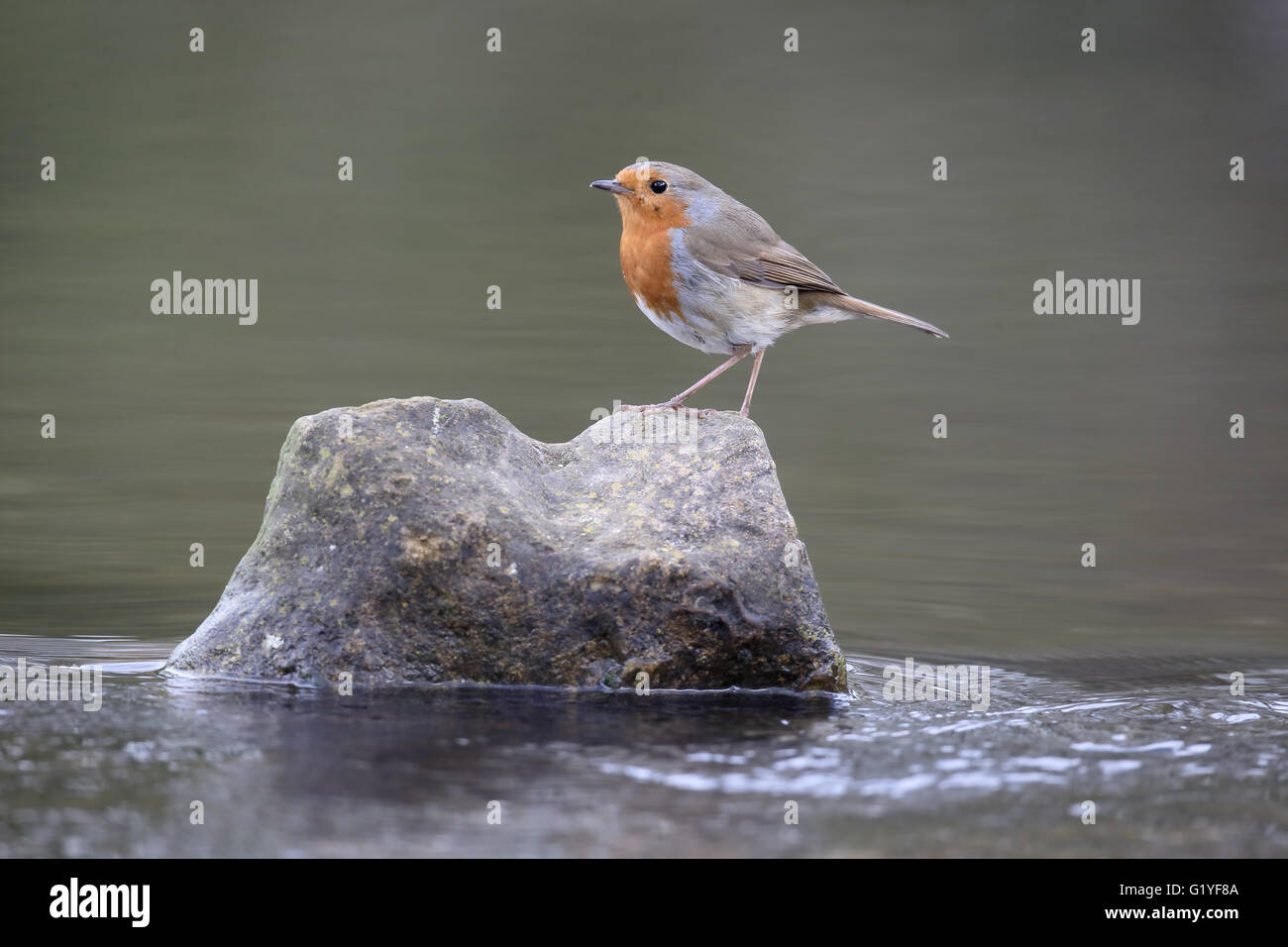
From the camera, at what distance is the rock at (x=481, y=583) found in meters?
5.26

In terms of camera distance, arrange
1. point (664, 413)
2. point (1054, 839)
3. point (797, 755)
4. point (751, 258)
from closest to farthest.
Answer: point (1054, 839) < point (797, 755) < point (664, 413) < point (751, 258)

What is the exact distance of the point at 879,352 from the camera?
43.0ft

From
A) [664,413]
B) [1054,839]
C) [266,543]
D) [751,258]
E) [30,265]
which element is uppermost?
[30,265]

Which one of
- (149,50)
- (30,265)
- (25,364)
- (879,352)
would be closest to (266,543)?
(25,364)

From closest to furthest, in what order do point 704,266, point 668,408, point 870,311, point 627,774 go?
point 627,774
point 668,408
point 704,266
point 870,311

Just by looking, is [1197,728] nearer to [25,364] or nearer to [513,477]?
[513,477]

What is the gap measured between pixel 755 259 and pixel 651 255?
1.52 ft

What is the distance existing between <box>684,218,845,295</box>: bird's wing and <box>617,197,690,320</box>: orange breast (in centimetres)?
11

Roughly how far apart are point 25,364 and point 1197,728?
9244mm

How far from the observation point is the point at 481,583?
5.26 m

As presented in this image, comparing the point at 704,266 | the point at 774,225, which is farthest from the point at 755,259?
the point at 774,225
